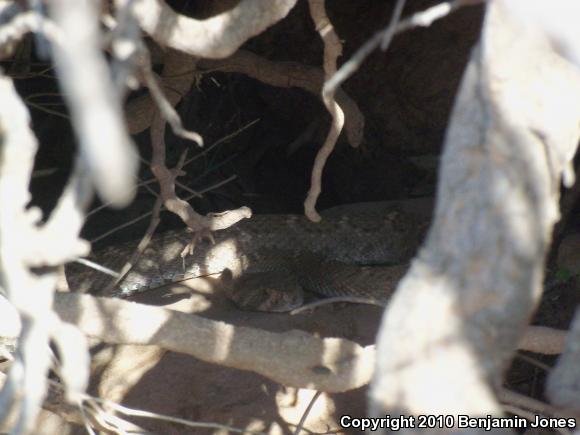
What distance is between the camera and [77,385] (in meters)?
1.93

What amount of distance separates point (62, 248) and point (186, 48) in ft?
3.28

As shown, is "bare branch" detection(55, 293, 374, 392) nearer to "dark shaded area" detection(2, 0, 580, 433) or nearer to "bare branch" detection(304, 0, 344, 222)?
"bare branch" detection(304, 0, 344, 222)

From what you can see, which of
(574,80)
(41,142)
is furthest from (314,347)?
(41,142)

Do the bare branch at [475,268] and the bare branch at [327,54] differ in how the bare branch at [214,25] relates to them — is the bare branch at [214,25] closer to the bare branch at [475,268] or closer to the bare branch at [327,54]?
the bare branch at [327,54]

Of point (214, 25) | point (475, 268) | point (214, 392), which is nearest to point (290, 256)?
point (214, 392)

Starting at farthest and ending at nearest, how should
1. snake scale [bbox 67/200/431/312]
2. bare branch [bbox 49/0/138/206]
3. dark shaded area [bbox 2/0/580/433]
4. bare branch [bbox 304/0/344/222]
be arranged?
dark shaded area [bbox 2/0/580/433] < snake scale [bbox 67/200/431/312] < bare branch [bbox 304/0/344/222] < bare branch [bbox 49/0/138/206]

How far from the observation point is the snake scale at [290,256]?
5.26 m

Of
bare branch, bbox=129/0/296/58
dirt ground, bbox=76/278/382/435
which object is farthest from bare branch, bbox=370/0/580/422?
dirt ground, bbox=76/278/382/435

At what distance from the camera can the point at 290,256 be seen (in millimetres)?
5809

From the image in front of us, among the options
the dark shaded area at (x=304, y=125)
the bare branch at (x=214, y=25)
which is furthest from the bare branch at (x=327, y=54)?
the dark shaded area at (x=304, y=125)

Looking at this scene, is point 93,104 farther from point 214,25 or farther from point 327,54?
point 327,54

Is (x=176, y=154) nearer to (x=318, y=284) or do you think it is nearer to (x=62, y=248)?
(x=318, y=284)

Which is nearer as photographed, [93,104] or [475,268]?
[93,104]

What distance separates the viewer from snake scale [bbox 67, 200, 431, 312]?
17.3 feet
